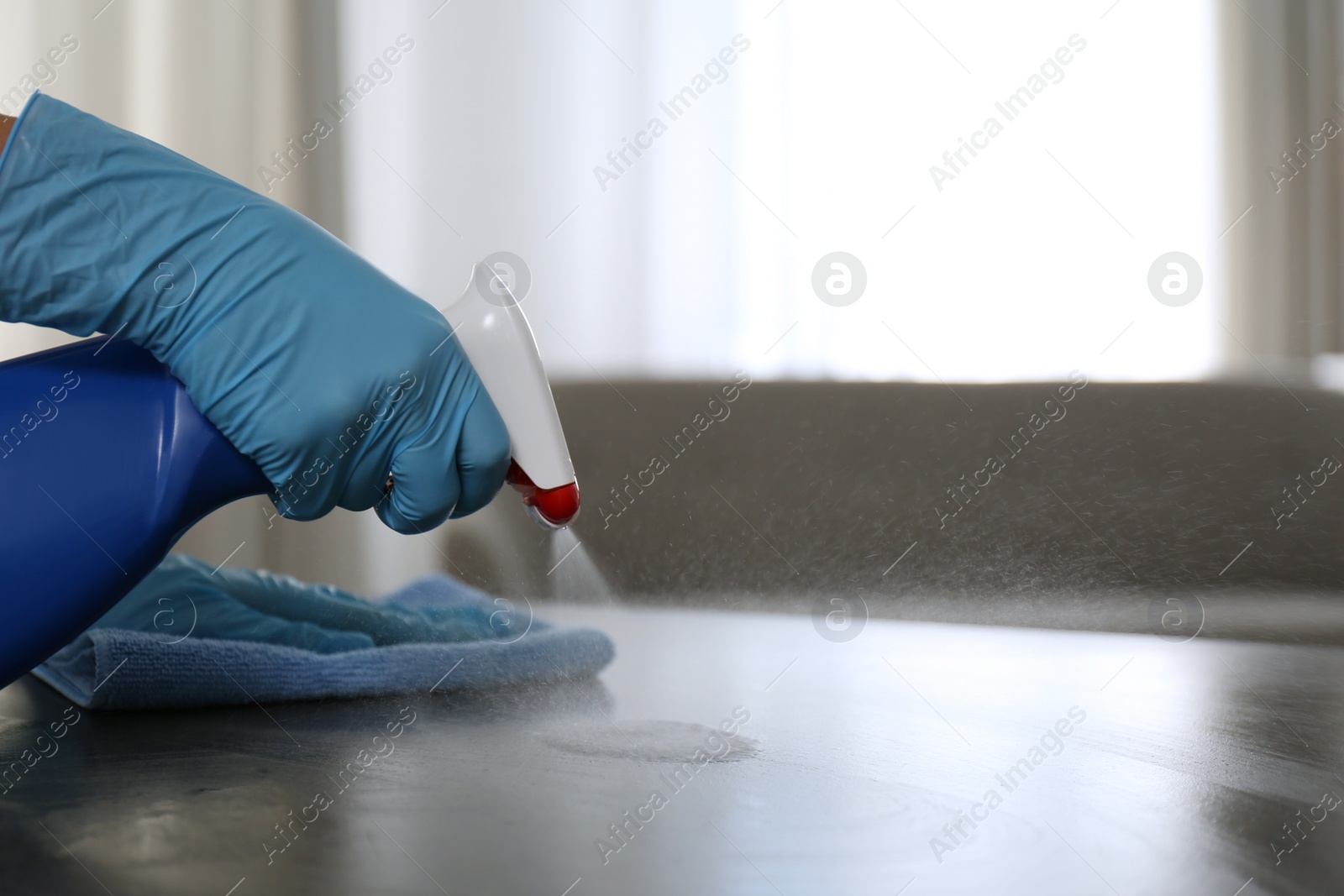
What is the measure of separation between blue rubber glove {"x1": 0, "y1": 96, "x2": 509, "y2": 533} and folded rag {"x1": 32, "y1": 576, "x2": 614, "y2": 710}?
196 millimetres

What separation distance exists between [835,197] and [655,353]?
0.83ft

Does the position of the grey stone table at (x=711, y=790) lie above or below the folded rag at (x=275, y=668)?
above

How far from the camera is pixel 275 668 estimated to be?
0.59 meters

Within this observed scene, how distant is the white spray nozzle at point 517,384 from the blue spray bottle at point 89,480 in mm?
110

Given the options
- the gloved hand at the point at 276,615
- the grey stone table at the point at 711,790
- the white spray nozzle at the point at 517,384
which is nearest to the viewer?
the grey stone table at the point at 711,790

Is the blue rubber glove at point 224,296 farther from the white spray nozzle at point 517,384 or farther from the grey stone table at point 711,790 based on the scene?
the grey stone table at point 711,790

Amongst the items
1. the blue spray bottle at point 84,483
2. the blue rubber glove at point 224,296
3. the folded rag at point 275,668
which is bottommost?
the folded rag at point 275,668

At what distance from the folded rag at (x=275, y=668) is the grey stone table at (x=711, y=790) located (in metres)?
0.01

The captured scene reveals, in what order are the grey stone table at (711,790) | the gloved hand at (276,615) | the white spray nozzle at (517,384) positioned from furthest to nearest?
the gloved hand at (276,615) → the white spray nozzle at (517,384) → the grey stone table at (711,790)

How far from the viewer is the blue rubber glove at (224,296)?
1.29ft

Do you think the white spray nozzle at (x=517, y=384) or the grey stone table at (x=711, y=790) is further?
the white spray nozzle at (x=517, y=384)

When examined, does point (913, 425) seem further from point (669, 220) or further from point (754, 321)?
point (669, 220)

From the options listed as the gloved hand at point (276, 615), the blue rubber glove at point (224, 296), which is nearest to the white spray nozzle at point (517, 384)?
the blue rubber glove at point (224, 296)

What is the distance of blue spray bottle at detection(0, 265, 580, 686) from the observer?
15.4 inches
